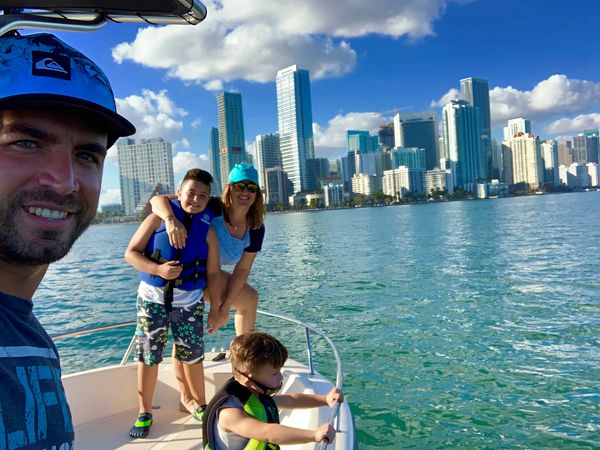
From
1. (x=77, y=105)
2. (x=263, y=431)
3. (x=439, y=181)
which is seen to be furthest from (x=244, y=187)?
(x=439, y=181)

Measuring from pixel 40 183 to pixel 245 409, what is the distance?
1788 millimetres

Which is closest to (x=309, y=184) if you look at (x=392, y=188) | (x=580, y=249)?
(x=392, y=188)

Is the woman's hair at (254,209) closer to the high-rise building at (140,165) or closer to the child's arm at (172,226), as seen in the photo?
the child's arm at (172,226)

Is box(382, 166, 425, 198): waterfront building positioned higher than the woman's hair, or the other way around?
box(382, 166, 425, 198): waterfront building

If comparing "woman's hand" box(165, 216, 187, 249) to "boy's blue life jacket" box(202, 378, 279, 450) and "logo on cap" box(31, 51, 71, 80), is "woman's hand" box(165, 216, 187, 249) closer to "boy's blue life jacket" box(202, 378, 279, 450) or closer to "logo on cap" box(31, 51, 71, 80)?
"boy's blue life jacket" box(202, 378, 279, 450)

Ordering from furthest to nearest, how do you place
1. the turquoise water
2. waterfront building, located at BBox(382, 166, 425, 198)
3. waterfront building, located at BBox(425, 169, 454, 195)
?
waterfront building, located at BBox(425, 169, 454, 195) → waterfront building, located at BBox(382, 166, 425, 198) → the turquoise water

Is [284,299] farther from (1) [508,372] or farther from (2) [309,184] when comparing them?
(2) [309,184]

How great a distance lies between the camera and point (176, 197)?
350 cm

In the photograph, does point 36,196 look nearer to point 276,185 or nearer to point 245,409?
point 245,409

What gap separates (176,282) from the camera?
3.40 meters

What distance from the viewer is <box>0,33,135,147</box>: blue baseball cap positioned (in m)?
0.88

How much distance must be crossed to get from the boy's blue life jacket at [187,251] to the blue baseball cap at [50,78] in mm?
2360

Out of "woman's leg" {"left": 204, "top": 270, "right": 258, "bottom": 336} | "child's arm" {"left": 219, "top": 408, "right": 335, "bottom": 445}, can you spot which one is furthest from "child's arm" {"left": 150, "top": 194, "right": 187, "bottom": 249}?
"child's arm" {"left": 219, "top": 408, "right": 335, "bottom": 445}

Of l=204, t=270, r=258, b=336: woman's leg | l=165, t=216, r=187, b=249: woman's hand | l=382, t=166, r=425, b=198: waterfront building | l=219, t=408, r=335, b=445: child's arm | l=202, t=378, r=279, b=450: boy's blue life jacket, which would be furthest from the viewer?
l=382, t=166, r=425, b=198: waterfront building
